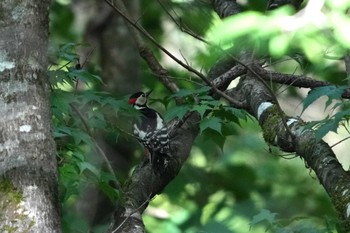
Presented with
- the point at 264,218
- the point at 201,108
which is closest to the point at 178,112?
the point at 201,108

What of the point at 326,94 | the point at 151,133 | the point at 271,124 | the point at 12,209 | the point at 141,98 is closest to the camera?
the point at 12,209

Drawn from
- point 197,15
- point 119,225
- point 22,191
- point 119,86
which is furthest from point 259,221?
point 119,86

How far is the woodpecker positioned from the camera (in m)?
3.95

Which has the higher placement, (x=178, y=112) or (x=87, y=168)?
(x=178, y=112)

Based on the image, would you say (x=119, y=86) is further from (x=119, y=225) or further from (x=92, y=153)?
(x=119, y=225)

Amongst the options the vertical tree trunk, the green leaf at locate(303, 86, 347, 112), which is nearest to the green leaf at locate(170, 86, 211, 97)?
the green leaf at locate(303, 86, 347, 112)

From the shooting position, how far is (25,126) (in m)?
2.43

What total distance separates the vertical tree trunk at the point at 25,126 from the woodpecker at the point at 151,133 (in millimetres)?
1364

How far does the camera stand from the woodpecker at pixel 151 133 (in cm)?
395

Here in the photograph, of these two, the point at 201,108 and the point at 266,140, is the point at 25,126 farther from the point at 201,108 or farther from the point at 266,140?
the point at 266,140

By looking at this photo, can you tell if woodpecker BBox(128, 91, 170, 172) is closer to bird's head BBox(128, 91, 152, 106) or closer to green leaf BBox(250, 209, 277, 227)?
bird's head BBox(128, 91, 152, 106)

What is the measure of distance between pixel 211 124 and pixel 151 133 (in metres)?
1.17

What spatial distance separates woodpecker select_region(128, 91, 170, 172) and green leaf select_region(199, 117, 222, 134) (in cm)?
43

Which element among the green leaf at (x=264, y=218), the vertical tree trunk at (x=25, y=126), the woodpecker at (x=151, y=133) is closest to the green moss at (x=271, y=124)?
the green leaf at (x=264, y=218)
